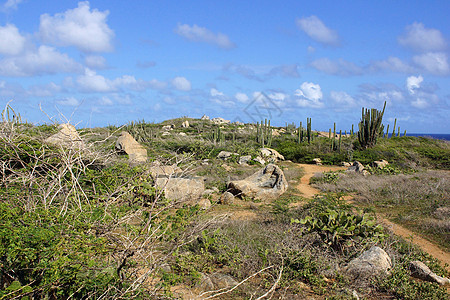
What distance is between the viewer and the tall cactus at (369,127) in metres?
20.4

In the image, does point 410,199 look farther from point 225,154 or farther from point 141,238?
point 225,154

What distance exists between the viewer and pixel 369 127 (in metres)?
20.7

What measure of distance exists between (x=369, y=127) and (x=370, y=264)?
17.5 m

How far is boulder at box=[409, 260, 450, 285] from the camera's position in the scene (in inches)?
188

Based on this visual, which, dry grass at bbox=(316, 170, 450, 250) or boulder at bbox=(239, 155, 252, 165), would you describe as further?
boulder at bbox=(239, 155, 252, 165)

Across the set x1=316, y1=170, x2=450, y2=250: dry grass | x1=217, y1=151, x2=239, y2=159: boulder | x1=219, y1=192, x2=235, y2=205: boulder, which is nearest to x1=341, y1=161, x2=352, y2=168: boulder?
x1=316, y1=170, x2=450, y2=250: dry grass

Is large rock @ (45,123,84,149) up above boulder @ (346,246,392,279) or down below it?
above

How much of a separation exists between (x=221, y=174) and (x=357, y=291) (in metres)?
9.29

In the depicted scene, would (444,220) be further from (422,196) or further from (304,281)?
(304,281)

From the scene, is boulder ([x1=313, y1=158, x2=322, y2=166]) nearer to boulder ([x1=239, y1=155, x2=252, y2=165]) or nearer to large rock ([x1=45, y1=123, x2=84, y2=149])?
boulder ([x1=239, y1=155, x2=252, y2=165])

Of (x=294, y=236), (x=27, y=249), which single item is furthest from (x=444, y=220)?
(x=27, y=249)

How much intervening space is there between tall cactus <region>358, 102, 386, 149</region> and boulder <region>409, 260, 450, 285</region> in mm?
16784

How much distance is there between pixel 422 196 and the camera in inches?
365

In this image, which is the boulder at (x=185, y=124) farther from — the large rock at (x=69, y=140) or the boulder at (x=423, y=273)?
the boulder at (x=423, y=273)
